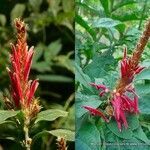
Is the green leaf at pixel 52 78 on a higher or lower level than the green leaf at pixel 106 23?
lower

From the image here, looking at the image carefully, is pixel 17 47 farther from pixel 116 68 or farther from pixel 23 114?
pixel 116 68

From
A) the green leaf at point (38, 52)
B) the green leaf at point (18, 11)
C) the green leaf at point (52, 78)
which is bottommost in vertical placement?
the green leaf at point (52, 78)

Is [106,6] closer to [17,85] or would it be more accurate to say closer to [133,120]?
[133,120]

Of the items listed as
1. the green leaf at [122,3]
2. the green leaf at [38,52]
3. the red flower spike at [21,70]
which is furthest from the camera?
the green leaf at [38,52]

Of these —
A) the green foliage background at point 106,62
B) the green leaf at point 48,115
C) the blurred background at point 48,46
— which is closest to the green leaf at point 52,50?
the blurred background at point 48,46

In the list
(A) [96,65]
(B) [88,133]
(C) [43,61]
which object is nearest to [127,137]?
(B) [88,133]

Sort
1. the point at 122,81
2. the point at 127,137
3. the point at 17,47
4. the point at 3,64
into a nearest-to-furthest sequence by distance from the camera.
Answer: the point at 17,47, the point at 122,81, the point at 127,137, the point at 3,64

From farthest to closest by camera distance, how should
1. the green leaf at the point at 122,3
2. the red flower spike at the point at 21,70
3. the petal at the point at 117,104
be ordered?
the green leaf at the point at 122,3 < the petal at the point at 117,104 < the red flower spike at the point at 21,70

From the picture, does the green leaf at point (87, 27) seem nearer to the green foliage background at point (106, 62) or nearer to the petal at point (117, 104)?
the green foliage background at point (106, 62)

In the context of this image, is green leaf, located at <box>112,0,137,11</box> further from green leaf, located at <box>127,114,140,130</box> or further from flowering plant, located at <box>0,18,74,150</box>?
flowering plant, located at <box>0,18,74,150</box>
